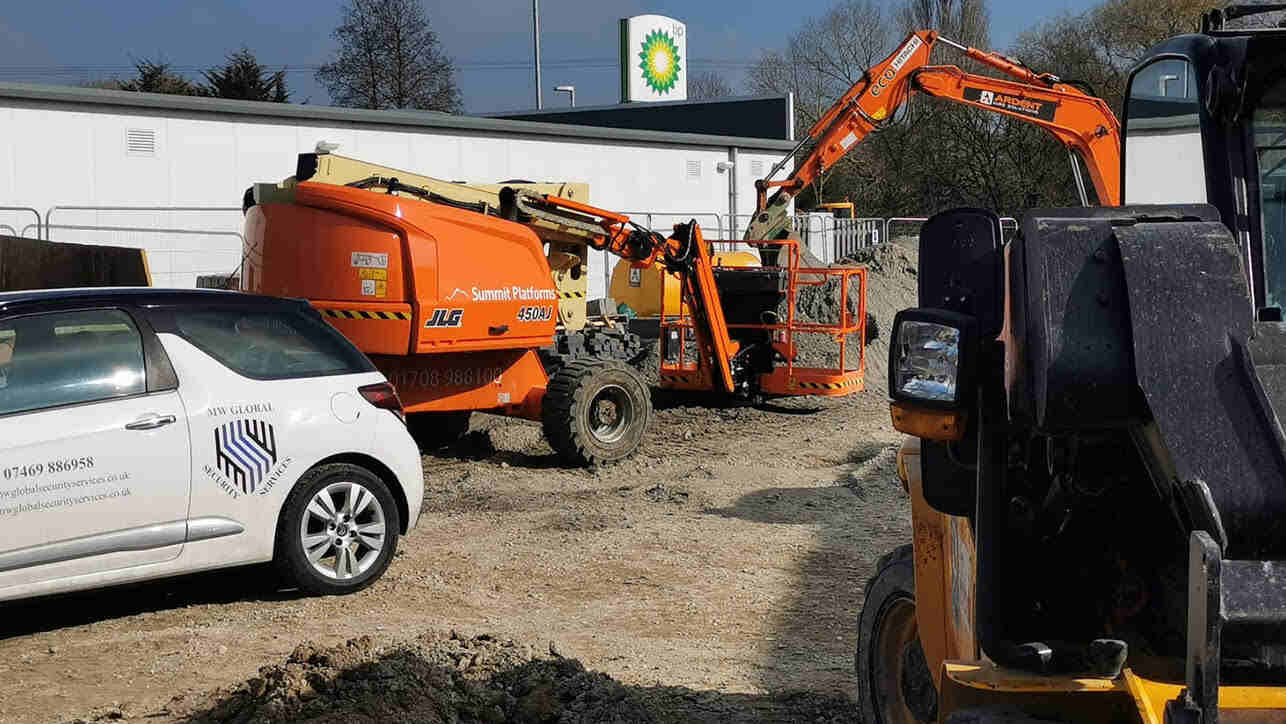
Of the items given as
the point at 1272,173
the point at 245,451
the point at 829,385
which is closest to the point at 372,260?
the point at 245,451

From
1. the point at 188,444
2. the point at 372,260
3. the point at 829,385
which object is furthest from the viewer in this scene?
the point at 829,385

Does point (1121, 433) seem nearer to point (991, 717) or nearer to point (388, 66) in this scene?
point (991, 717)

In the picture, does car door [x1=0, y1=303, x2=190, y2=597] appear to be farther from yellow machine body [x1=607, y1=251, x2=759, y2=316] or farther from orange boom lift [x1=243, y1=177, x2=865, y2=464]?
yellow machine body [x1=607, y1=251, x2=759, y2=316]

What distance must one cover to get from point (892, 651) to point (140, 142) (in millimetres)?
18901

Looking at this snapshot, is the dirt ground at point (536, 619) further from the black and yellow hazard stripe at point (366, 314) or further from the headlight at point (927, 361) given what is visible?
the headlight at point (927, 361)

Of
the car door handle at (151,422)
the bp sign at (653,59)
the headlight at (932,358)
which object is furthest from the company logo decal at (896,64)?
the bp sign at (653,59)

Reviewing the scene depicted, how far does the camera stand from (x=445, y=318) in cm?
1078

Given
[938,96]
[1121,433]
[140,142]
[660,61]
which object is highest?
[660,61]

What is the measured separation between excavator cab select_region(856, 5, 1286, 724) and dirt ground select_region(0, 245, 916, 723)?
207 cm

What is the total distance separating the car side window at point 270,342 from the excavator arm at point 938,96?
29.6 feet

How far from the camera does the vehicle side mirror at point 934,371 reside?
2.73m

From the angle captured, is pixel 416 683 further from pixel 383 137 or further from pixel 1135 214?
pixel 383 137

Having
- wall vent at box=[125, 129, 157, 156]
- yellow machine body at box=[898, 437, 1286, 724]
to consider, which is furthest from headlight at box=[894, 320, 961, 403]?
wall vent at box=[125, 129, 157, 156]

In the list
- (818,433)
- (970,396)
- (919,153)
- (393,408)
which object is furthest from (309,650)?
(919,153)
